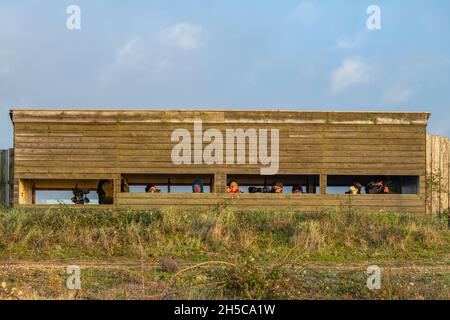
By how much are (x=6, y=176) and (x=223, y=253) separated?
10372 millimetres

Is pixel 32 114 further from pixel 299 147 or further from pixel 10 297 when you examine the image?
pixel 10 297

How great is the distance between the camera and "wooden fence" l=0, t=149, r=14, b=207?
23.7 metres

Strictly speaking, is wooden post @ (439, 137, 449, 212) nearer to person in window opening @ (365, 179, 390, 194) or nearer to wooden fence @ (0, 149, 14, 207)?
person in window opening @ (365, 179, 390, 194)

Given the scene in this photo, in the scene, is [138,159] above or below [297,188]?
above

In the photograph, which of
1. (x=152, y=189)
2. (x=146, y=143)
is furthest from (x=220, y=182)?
(x=146, y=143)

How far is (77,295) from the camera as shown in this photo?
11.4 m

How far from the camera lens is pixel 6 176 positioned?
23906mm

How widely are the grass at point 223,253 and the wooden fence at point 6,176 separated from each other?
3825mm

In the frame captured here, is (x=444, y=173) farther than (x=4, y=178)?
No

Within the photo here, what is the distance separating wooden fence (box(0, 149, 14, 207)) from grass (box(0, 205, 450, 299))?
3.82 meters

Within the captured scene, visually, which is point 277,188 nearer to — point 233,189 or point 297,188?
point 297,188
